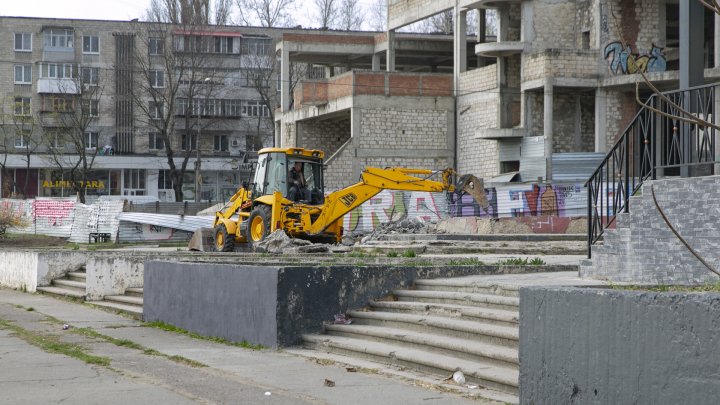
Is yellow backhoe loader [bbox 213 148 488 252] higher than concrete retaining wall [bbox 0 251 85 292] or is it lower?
higher

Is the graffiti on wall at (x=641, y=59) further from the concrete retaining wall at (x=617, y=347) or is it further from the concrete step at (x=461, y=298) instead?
the concrete retaining wall at (x=617, y=347)

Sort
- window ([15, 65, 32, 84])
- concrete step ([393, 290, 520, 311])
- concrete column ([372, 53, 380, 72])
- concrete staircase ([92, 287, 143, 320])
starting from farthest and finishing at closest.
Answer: window ([15, 65, 32, 84]) < concrete column ([372, 53, 380, 72]) < concrete staircase ([92, 287, 143, 320]) < concrete step ([393, 290, 520, 311])

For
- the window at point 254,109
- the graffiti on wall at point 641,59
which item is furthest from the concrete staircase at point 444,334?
the window at point 254,109

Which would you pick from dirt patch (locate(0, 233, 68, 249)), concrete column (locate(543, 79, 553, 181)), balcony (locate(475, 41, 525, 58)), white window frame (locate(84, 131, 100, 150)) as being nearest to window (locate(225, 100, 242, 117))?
white window frame (locate(84, 131, 100, 150))

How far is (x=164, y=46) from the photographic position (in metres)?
76.1

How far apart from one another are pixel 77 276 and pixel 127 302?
15.4ft

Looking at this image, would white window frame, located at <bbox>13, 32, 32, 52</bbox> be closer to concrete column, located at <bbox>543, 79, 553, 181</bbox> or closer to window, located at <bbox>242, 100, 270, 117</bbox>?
window, located at <bbox>242, 100, 270, 117</bbox>

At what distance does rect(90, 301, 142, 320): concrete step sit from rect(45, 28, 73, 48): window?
6996 centimetres

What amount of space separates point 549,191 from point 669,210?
28758mm

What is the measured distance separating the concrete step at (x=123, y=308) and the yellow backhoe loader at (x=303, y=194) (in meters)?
8.69

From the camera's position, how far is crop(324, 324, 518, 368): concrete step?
10.4 meters

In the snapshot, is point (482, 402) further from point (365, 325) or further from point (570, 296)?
point (365, 325)

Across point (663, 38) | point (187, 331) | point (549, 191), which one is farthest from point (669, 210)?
point (663, 38)

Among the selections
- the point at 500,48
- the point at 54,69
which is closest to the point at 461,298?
the point at 500,48
